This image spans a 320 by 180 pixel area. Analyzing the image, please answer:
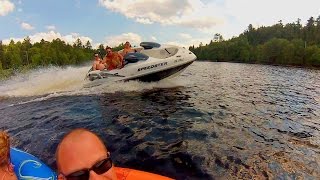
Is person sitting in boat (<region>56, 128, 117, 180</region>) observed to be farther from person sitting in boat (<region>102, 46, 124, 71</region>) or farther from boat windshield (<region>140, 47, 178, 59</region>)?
boat windshield (<region>140, 47, 178, 59</region>)

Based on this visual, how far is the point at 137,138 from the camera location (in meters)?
7.74

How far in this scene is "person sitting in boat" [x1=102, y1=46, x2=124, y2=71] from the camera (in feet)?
54.2

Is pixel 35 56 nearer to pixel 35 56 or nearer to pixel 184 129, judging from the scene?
pixel 35 56

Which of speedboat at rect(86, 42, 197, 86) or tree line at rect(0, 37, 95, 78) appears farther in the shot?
tree line at rect(0, 37, 95, 78)

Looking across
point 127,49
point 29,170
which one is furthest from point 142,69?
point 29,170

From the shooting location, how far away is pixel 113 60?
1659 cm

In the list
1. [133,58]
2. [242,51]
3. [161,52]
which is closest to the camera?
[133,58]

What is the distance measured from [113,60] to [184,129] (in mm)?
9024

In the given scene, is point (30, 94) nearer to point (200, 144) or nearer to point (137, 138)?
point (137, 138)

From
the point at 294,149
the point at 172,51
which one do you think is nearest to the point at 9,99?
the point at 172,51

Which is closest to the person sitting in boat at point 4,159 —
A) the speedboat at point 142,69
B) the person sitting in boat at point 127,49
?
the speedboat at point 142,69

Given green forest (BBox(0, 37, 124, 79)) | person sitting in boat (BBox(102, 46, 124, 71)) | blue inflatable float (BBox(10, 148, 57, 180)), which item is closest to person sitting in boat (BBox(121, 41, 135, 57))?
person sitting in boat (BBox(102, 46, 124, 71))

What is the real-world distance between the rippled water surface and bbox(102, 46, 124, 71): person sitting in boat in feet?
5.36

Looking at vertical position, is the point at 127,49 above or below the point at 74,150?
above
